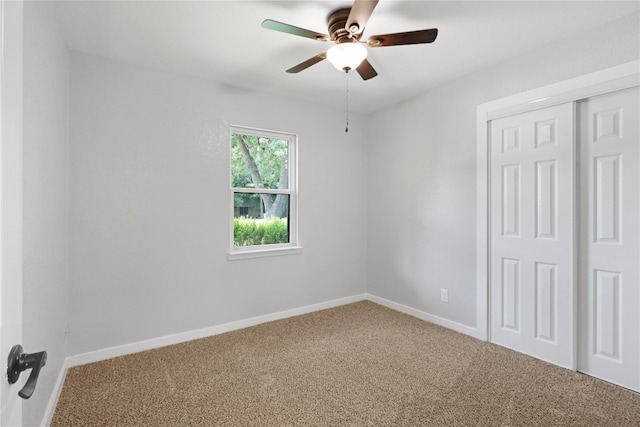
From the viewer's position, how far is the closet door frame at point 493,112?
7.45 feet

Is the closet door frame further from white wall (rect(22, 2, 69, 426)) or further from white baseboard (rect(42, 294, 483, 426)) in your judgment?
white wall (rect(22, 2, 69, 426))

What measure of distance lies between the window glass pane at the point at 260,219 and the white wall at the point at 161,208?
0.60 ft

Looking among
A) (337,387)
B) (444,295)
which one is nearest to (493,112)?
(444,295)

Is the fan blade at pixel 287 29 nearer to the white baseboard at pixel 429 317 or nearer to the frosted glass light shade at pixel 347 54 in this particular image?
the frosted glass light shade at pixel 347 54

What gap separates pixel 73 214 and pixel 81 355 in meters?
1.12

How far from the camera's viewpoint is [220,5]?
2.04 m

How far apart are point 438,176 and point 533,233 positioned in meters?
1.06

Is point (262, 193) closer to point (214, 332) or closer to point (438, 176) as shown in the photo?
point (214, 332)

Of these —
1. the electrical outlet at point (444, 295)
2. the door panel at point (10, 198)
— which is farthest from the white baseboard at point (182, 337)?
the door panel at point (10, 198)

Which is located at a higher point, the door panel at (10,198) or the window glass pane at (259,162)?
the window glass pane at (259,162)

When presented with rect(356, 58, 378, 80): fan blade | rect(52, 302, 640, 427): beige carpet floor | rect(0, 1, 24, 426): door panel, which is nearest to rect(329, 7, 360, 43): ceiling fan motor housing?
rect(356, 58, 378, 80): fan blade

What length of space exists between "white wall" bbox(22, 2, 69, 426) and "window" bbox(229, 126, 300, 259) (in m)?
1.40

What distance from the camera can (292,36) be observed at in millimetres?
2387

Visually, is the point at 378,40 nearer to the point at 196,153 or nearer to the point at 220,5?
the point at 220,5
